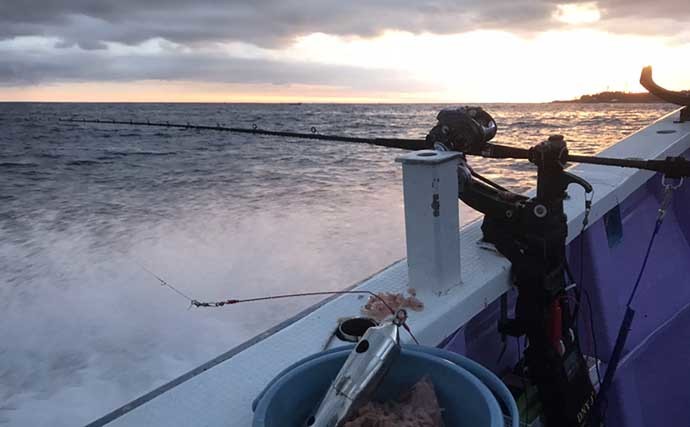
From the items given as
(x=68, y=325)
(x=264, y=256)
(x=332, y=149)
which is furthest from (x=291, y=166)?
(x=68, y=325)

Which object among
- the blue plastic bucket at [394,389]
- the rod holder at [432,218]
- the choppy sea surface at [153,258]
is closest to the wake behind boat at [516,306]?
the rod holder at [432,218]

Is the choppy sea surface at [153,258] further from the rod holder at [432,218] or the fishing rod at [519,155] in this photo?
the rod holder at [432,218]

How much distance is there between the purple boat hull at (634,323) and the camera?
253cm

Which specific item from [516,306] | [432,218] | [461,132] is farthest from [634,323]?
[432,218]

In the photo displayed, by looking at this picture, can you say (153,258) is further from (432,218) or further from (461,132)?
(432,218)

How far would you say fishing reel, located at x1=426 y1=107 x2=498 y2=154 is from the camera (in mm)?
2064

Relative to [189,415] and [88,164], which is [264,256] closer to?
[189,415]

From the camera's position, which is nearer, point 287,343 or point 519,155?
point 287,343

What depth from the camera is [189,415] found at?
132cm

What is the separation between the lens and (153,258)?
684cm

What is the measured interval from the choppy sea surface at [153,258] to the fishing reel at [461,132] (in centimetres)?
314

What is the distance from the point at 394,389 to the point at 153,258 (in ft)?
20.7

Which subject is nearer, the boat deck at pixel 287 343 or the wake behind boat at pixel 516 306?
the boat deck at pixel 287 343

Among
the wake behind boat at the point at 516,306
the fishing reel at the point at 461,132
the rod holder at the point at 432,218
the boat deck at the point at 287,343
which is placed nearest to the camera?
the boat deck at the point at 287,343
